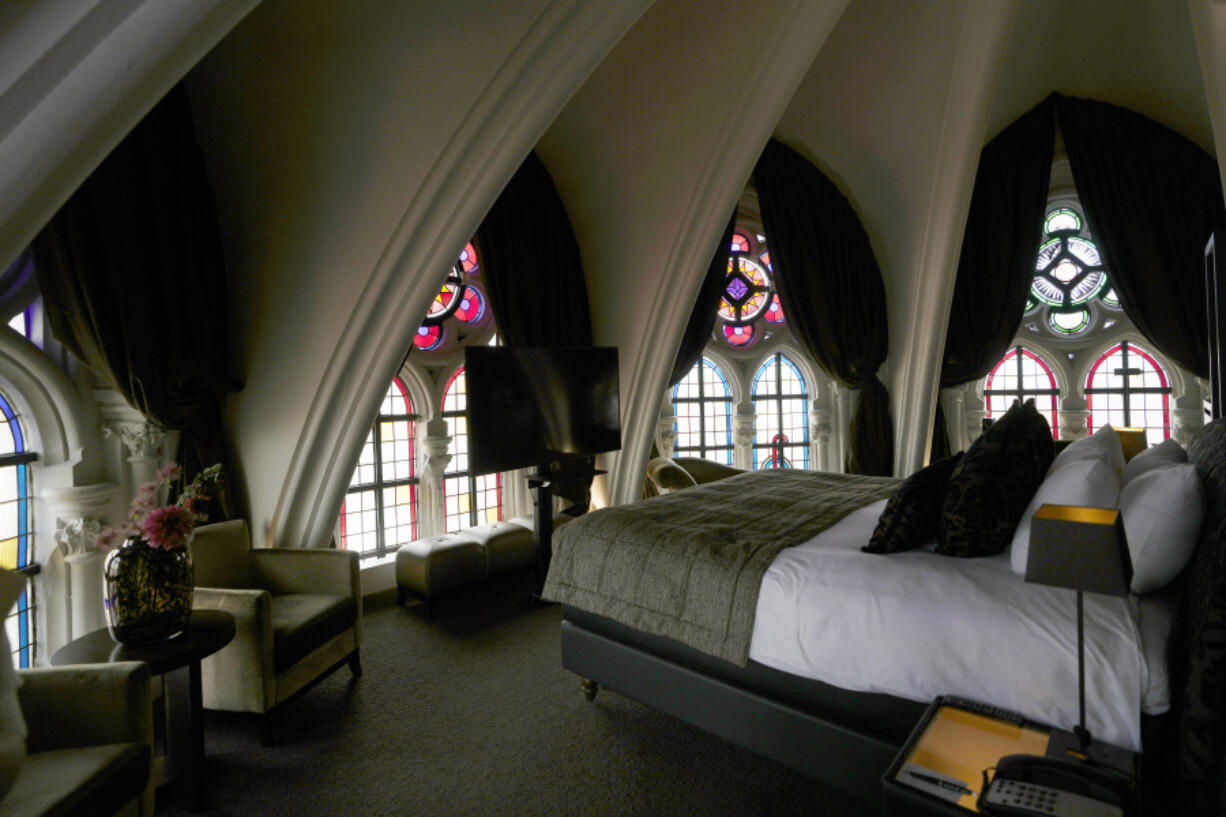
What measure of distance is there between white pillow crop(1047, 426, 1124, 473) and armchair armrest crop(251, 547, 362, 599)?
2.88m

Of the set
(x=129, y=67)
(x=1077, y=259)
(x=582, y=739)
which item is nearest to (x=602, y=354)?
(x=582, y=739)

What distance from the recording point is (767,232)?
238 inches

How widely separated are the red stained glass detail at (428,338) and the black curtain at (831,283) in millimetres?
3022

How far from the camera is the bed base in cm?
203

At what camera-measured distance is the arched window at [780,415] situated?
22.7 ft

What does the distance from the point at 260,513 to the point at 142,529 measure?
165 cm

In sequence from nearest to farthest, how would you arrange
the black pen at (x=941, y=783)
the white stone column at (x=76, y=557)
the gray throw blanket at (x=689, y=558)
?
the black pen at (x=941, y=783) → the gray throw blanket at (x=689, y=558) → the white stone column at (x=76, y=557)

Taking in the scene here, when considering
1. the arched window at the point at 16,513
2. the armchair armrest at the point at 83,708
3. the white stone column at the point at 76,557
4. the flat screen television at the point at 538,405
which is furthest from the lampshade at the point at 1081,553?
the arched window at the point at 16,513

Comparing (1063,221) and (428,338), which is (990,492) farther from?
(1063,221)

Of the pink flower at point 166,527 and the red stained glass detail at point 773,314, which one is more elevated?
the red stained glass detail at point 773,314

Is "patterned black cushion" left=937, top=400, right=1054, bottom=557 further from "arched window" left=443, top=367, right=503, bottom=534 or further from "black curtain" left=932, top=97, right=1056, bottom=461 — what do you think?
"black curtain" left=932, top=97, right=1056, bottom=461

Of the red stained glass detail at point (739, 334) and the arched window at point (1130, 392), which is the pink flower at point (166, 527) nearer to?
the red stained glass detail at point (739, 334)

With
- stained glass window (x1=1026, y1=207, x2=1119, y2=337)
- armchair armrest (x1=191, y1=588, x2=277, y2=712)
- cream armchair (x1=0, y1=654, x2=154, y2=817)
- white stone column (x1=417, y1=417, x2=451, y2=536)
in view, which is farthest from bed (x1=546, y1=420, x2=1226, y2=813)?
Result: stained glass window (x1=1026, y1=207, x2=1119, y2=337)

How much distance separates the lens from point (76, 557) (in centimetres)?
308
